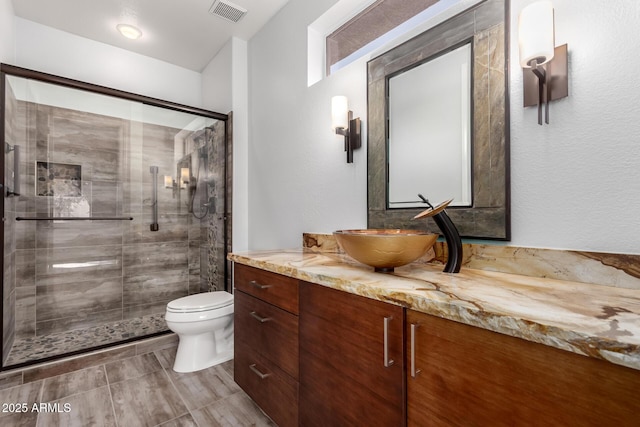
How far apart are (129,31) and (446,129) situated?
2.89 meters

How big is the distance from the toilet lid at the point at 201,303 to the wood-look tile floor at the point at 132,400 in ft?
1.36

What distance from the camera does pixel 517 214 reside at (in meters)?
1.11


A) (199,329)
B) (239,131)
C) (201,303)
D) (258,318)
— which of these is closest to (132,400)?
(199,329)

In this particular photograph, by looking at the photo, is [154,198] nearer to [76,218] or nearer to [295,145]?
[76,218]

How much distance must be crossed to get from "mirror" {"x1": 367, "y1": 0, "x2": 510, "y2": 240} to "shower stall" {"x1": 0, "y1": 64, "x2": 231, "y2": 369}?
174 cm

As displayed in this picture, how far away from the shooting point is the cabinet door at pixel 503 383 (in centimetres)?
53

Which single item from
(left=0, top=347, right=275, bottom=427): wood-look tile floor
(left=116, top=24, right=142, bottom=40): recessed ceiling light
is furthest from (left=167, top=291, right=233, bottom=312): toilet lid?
(left=116, top=24, right=142, bottom=40): recessed ceiling light

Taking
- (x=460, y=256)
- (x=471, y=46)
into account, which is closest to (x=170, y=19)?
(x=471, y=46)

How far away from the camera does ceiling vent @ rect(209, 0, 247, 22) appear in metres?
2.30

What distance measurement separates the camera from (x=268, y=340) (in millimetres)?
1416

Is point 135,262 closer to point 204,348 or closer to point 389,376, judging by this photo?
point 204,348

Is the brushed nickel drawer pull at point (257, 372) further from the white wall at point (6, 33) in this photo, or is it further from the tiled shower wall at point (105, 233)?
the white wall at point (6, 33)

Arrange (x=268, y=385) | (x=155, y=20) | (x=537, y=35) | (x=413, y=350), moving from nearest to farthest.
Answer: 1. (x=413, y=350)
2. (x=537, y=35)
3. (x=268, y=385)
4. (x=155, y=20)

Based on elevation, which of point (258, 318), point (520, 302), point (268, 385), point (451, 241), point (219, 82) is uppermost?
point (219, 82)
